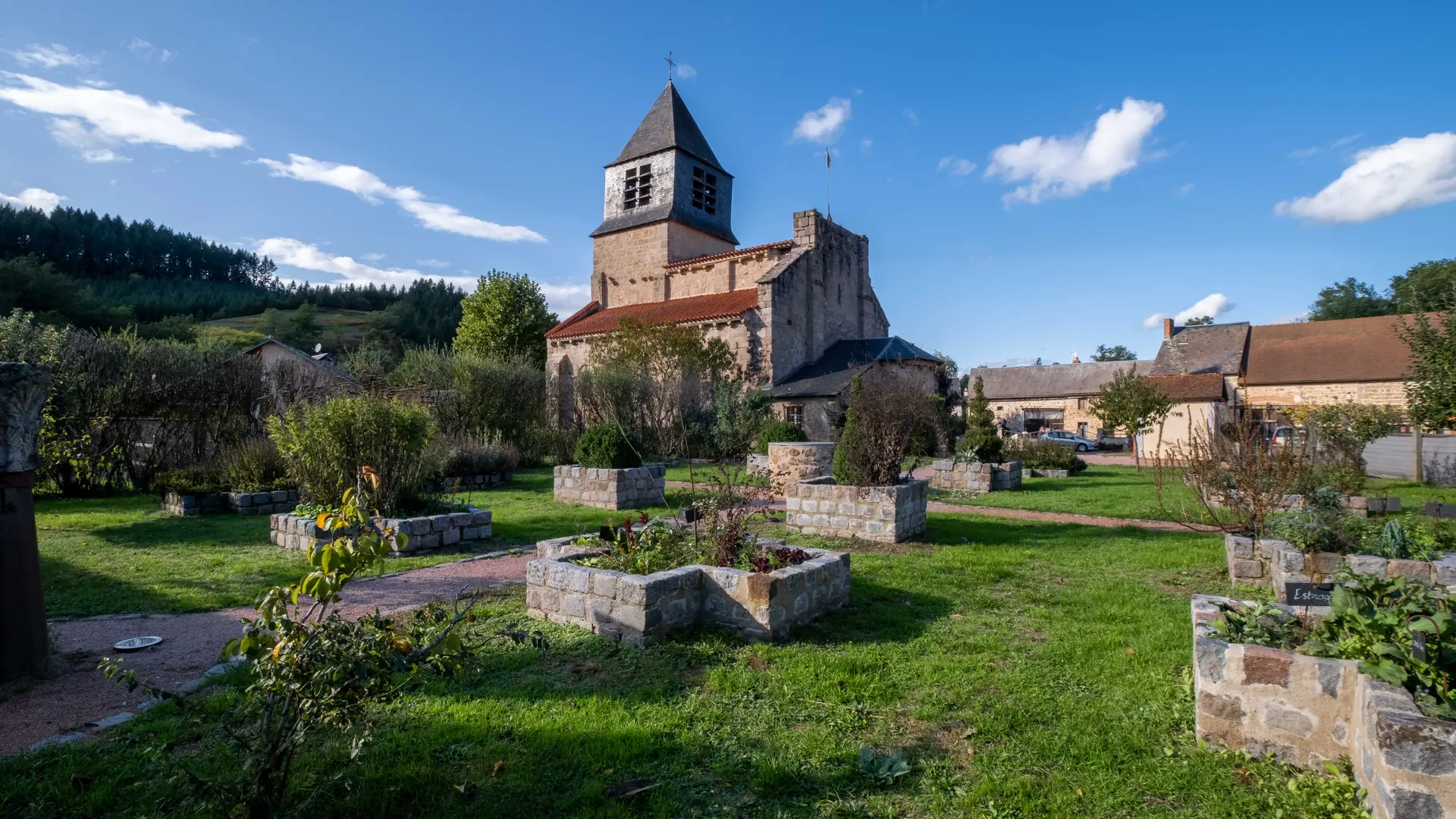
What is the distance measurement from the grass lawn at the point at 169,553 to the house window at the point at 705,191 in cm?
2403

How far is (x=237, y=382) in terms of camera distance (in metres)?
14.3

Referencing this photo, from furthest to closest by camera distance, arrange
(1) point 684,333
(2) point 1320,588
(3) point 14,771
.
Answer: (1) point 684,333 < (2) point 1320,588 < (3) point 14,771

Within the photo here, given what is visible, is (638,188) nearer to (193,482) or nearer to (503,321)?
(503,321)

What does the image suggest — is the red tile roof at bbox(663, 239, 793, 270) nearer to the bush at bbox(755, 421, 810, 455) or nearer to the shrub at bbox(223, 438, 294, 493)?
the bush at bbox(755, 421, 810, 455)

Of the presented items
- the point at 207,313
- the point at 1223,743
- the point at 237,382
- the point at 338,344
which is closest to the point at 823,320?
the point at 237,382

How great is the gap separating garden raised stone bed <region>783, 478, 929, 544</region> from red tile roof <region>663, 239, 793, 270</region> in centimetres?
2099

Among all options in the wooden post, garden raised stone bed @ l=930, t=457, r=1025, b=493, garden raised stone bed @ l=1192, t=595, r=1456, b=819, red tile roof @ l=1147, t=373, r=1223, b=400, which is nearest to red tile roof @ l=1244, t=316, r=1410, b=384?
red tile roof @ l=1147, t=373, r=1223, b=400

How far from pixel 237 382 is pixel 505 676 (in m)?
13.5

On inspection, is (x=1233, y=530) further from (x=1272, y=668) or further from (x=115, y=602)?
(x=115, y=602)

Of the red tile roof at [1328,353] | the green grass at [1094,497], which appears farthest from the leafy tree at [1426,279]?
the green grass at [1094,497]

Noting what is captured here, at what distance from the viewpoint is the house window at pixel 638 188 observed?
32.7 m

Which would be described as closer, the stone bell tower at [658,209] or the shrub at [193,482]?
the shrub at [193,482]

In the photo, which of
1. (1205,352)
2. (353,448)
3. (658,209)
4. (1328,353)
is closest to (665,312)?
(658,209)

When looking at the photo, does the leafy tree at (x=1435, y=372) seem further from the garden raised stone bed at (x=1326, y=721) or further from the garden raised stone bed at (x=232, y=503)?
the garden raised stone bed at (x=232, y=503)
